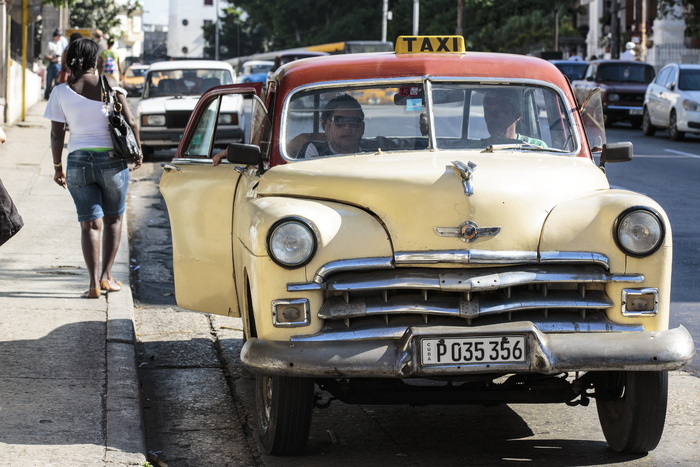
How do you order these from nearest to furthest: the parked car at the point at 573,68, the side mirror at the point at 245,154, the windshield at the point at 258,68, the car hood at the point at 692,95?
1. the side mirror at the point at 245,154
2. the car hood at the point at 692,95
3. the parked car at the point at 573,68
4. the windshield at the point at 258,68

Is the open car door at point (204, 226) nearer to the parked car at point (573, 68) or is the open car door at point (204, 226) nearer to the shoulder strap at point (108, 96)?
the shoulder strap at point (108, 96)

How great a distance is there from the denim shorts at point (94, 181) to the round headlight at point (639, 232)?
4.45m

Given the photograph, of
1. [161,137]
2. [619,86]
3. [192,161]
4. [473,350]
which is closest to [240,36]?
[619,86]

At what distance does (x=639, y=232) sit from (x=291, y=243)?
1.45 meters

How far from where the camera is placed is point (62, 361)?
693 centimetres

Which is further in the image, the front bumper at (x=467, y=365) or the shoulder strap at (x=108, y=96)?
the shoulder strap at (x=108, y=96)

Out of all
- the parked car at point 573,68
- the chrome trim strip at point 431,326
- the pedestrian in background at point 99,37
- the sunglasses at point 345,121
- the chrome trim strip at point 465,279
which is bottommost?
the chrome trim strip at point 431,326

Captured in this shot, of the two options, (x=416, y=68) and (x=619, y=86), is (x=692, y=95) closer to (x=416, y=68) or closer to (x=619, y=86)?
(x=619, y=86)

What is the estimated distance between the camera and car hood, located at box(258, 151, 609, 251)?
17.3 ft

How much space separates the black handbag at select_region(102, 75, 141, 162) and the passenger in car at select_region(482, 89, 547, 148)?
3.07 meters

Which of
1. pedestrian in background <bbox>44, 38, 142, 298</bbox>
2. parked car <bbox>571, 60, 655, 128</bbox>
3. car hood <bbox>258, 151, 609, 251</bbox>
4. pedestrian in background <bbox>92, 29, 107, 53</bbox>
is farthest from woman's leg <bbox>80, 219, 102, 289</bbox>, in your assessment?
parked car <bbox>571, 60, 655, 128</bbox>

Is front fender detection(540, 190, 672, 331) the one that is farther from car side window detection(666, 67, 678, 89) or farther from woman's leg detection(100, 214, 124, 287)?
car side window detection(666, 67, 678, 89)

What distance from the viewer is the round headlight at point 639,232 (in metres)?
5.26

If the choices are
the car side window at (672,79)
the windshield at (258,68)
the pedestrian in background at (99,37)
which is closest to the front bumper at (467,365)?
the pedestrian in background at (99,37)
